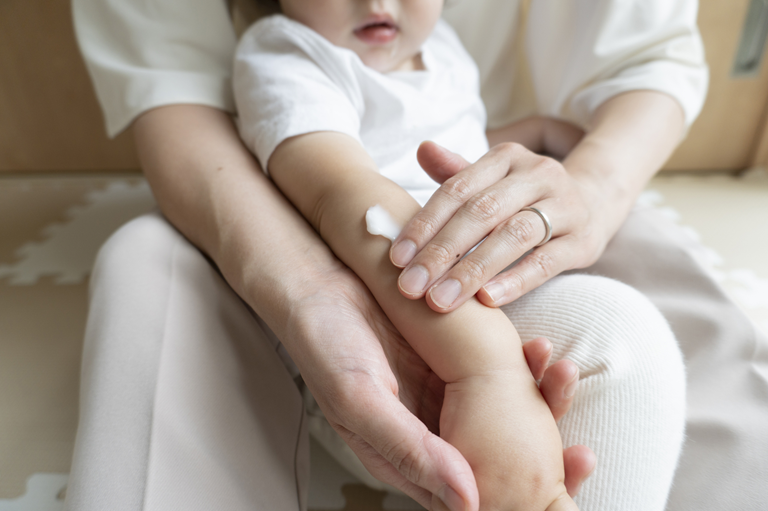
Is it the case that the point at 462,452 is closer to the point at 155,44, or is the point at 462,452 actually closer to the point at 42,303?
the point at 155,44

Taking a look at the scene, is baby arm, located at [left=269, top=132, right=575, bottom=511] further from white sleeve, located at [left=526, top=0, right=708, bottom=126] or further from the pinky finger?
white sleeve, located at [left=526, top=0, right=708, bottom=126]

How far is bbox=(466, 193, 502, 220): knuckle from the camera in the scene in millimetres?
476

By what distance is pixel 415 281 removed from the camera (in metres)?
0.44

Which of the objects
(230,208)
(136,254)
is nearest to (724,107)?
(230,208)

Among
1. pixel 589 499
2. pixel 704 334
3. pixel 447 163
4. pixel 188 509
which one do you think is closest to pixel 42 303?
pixel 188 509

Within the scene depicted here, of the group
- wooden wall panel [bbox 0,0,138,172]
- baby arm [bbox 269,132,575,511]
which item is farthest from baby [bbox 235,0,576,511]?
wooden wall panel [bbox 0,0,138,172]

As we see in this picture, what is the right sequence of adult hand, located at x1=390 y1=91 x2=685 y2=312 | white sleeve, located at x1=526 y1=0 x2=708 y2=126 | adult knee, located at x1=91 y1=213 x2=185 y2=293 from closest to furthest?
adult hand, located at x1=390 y1=91 x2=685 y2=312, adult knee, located at x1=91 y1=213 x2=185 y2=293, white sleeve, located at x1=526 y1=0 x2=708 y2=126

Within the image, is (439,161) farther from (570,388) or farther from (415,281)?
(570,388)

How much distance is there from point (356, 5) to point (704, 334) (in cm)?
59

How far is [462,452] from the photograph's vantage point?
1.29 ft

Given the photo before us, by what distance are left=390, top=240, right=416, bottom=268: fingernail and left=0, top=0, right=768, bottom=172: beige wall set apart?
43.6 inches

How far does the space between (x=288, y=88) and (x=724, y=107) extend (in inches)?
47.8

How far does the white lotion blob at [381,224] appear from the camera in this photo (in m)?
0.49

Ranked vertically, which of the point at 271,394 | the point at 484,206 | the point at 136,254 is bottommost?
the point at 271,394
